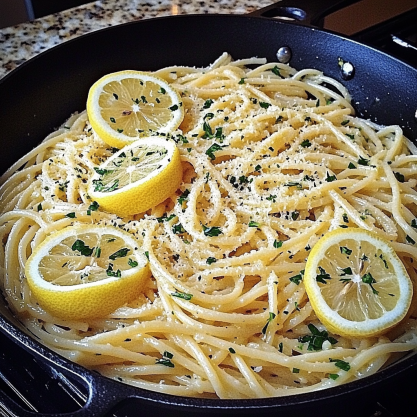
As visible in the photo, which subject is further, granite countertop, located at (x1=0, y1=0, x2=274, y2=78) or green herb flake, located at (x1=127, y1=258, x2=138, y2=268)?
granite countertop, located at (x1=0, y1=0, x2=274, y2=78)

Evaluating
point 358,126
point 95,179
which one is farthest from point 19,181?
point 358,126

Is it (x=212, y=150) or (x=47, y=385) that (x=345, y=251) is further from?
(x=47, y=385)

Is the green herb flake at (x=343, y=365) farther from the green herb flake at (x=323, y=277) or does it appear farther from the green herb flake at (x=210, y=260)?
the green herb flake at (x=210, y=260)

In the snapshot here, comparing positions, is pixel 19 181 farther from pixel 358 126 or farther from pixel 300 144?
pixel 358 126

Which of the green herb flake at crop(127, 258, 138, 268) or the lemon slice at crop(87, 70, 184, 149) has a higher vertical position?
the lemon slice at crop(87, 70, 184, 149)

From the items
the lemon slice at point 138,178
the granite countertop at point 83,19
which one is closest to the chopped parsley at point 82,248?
the lemon slice at point 138,178

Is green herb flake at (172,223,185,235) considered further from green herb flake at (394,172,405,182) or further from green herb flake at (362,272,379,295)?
green herb flake at (394,172,405,182)

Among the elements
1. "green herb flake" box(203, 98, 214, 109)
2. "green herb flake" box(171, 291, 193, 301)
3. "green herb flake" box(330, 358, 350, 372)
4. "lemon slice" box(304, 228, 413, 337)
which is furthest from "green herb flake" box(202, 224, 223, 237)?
"green herb flake" box(203, 98, 214, 109)
